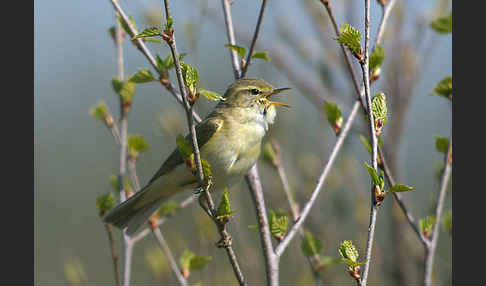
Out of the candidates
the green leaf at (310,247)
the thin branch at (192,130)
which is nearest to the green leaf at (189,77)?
the thin branch at (192,130)

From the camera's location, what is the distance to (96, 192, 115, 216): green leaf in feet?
9.70

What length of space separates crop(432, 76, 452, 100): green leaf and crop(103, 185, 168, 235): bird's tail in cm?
181

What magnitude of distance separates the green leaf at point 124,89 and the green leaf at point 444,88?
1.78 meters

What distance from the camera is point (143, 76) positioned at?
281 cm

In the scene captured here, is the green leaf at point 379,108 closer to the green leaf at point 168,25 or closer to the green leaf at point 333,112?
the green leaf at point 333,112

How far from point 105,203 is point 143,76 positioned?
76cm

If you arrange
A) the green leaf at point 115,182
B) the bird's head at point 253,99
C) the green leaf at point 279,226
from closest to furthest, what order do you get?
the green leaf at point 279,226, the green leaf at point 115,182, the bird's head at point 253,99

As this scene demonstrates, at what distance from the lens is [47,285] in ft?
30.5

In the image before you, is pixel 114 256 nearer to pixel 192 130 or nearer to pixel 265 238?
pixel 265 238

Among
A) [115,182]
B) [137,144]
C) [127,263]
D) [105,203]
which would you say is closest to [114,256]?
[127,263]

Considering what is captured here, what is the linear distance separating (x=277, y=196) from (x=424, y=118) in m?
4.73

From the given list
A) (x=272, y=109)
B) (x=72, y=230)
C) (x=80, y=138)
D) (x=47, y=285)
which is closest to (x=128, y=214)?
(x=272, y=109)

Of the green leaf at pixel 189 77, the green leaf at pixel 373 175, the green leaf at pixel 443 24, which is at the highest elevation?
the green leaf at pixel 189 77

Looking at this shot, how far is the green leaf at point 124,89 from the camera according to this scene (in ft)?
10.4
